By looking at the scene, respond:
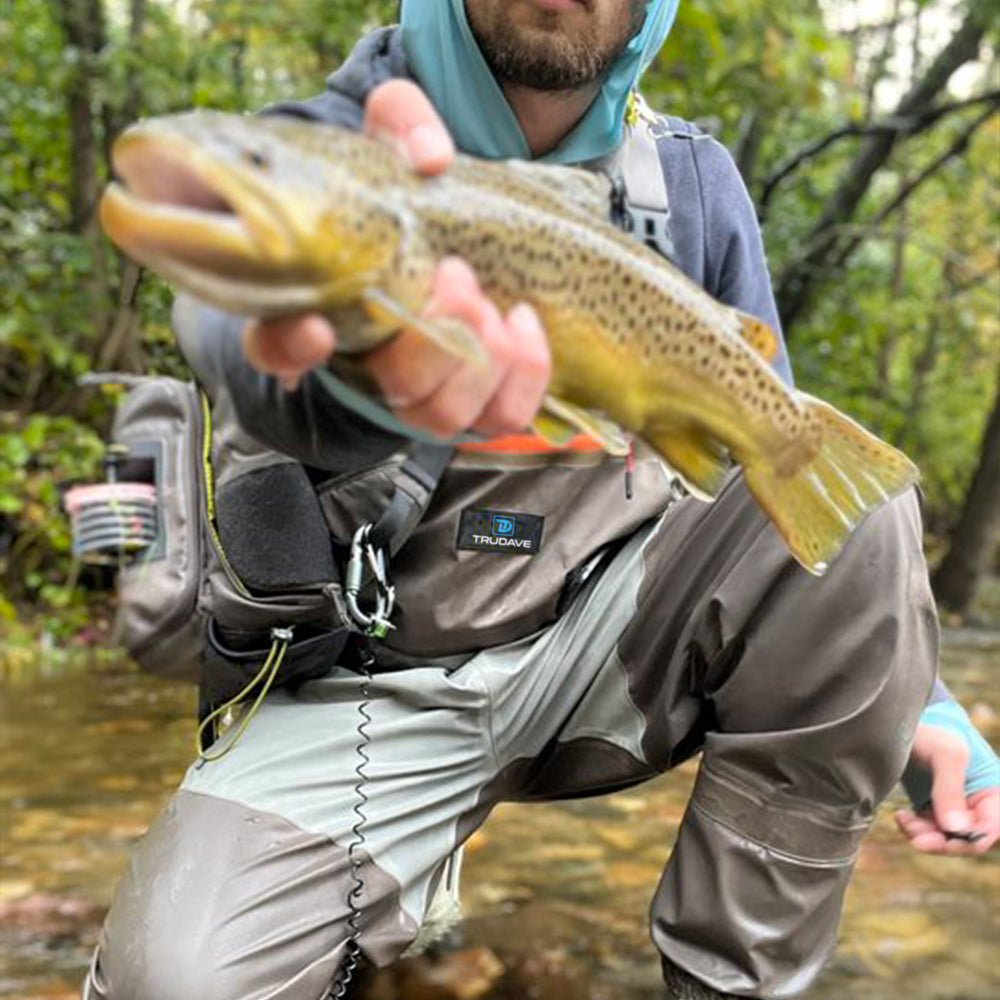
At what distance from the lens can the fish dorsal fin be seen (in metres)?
1.35

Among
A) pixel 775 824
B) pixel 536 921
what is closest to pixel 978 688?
pixel 536 921

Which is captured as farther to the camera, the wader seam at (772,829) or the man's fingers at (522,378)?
the wader seam at (772,829)

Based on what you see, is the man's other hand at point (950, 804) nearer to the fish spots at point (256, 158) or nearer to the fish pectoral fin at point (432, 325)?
the fish pectoral fin at point (432, 325)

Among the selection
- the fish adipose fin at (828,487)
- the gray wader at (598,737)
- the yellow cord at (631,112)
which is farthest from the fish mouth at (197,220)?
the yellow cord at (631,112)

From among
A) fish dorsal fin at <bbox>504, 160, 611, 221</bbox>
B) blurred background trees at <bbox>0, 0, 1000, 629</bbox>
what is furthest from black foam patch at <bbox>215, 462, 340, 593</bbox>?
blurred background trees at <bbox>0, 0, 1000, 629</bbox>

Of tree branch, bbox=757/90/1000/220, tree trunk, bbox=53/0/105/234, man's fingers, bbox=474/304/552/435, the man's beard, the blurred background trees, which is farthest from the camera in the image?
tree branch, bbox=757/90/1000/220

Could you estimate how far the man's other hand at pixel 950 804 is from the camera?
7.00 feet

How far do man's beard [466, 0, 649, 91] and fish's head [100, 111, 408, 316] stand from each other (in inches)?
39.2

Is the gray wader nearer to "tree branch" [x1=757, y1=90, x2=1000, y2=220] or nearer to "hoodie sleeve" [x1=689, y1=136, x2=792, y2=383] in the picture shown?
"hoodie sleeve" [x1=689, y1=136, x2=792, y2=383]

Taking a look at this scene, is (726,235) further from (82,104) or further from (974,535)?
(974,535)

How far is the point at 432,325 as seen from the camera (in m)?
1.16

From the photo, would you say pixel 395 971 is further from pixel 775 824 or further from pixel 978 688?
pixel 978 688

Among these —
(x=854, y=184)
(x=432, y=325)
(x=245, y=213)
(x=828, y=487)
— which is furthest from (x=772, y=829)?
(x=854, y=184)

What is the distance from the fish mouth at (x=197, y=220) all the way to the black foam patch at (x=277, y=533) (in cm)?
93
